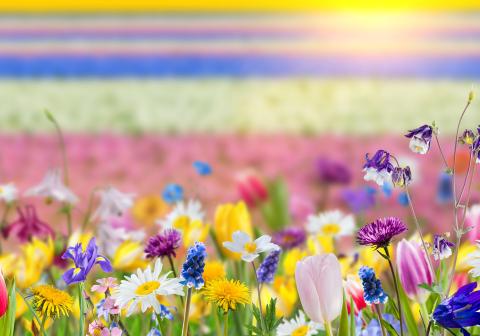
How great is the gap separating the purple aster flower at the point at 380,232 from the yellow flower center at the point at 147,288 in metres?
0.29

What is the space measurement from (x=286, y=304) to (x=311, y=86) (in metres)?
8.95

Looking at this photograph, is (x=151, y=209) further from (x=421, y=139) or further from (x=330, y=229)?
(x=421, y=139)

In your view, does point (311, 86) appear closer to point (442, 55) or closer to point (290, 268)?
point (442, 55)

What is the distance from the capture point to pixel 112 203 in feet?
6.36

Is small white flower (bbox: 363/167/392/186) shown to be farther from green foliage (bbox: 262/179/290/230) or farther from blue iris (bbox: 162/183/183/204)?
green foliage (bbox: 262/179/290/230)

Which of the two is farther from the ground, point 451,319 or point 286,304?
point 286,304

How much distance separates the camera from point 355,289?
1.33 meters

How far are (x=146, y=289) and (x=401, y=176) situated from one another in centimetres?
38

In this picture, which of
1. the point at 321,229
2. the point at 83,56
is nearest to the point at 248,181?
the point at 321,229

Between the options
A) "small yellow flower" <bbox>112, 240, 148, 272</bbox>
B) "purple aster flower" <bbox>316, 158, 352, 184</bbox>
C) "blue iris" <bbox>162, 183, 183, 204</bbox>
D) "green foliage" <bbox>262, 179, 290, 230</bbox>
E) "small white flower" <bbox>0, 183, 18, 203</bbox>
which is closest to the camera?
"small yellow flower" <bbox>112, 240, 148, 272</bbox>

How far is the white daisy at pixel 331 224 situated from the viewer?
195cm

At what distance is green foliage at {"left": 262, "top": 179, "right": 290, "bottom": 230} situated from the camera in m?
3.09

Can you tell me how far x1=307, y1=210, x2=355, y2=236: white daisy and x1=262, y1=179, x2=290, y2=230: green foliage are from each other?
1.08m

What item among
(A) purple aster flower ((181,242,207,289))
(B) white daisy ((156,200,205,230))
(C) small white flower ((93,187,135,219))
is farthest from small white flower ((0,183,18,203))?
(A) purple aster flower ((181,242,207,289))
